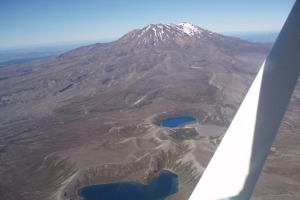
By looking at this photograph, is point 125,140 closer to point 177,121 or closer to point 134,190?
point 134,190

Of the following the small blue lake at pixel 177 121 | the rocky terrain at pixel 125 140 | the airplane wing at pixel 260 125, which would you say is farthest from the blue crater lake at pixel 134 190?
the airplane wing at pixel 260 125

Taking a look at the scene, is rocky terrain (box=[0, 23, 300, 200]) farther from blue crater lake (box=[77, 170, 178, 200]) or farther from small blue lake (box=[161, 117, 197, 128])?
small blue lake (box=[161, 117, 197, 128])

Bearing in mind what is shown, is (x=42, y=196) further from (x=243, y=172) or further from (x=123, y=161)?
(x=243, y=172)

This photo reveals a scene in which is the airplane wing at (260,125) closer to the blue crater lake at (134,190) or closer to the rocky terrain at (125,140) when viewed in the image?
the rocky terrain at (125,140)

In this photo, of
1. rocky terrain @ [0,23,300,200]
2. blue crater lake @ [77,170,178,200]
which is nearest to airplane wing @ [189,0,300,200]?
rocky terrain @ [0,23,300,200]

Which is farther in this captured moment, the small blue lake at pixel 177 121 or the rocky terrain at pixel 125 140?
the small blue lake at pixel 177 121

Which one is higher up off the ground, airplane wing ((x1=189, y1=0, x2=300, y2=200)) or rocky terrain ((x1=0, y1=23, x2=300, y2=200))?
airplane wing ((x1=189, y1=0, x2=300, y2=200))
